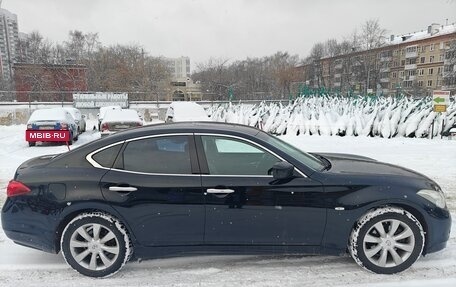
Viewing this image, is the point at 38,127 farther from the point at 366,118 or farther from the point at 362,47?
the point at 362,47

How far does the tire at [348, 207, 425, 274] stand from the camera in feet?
10.5

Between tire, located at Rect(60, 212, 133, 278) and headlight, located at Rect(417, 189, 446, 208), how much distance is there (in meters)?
2.95

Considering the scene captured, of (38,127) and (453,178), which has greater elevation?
(38,127)

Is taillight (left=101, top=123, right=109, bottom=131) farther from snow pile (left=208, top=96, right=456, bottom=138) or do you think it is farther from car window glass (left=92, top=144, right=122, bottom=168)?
car window glass (left=92, top=144, right=122, bottom=168)

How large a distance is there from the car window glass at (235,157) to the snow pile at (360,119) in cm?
1123

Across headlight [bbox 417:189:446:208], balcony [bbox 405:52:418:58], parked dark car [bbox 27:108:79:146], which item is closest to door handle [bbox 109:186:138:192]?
headlight [bbox 417:189:446:208]

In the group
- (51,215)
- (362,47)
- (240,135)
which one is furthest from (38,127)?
(362,47)

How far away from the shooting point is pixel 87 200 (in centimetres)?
314

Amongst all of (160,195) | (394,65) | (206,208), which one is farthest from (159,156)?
(394,65)

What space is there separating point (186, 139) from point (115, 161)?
2.42 feet

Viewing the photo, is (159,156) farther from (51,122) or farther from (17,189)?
(51,122)

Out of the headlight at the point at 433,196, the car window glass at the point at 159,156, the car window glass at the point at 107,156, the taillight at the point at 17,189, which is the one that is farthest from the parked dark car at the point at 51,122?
the headlight at the point at 433,196

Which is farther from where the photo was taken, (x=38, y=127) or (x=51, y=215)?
(x=38, y=127)

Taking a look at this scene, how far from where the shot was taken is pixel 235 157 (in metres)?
3.38
